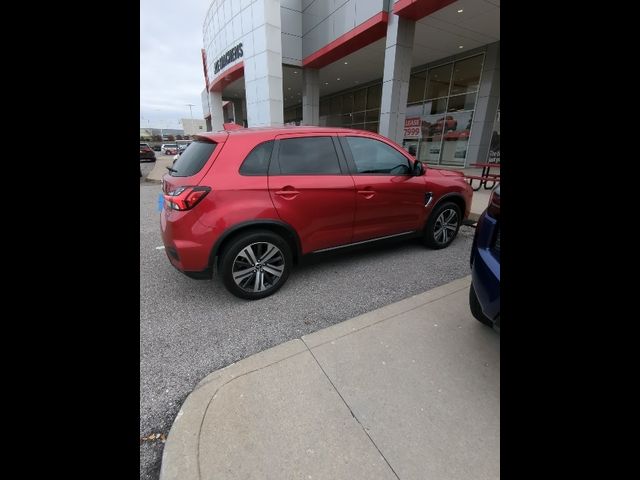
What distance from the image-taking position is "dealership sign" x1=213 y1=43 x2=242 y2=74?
596 inches

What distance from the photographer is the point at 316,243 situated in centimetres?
342

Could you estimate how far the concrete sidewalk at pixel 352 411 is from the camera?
162 centimetres

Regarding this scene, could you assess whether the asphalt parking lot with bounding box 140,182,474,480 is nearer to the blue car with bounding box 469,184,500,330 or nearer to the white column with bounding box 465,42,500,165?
the blue car with bounding box 469,184,500,330

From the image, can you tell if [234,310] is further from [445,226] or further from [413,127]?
[413,127]

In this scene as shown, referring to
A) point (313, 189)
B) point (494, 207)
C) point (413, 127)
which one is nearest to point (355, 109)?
point (413, 127)

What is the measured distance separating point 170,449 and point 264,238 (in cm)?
183

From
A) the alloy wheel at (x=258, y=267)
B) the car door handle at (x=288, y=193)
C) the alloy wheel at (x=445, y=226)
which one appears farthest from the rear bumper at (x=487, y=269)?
the alloy wheel at (x=445, y=226)

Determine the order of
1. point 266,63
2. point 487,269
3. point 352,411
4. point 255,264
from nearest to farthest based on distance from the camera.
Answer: point 352,411 < point 487,269 < point 255,264 < point 266,63

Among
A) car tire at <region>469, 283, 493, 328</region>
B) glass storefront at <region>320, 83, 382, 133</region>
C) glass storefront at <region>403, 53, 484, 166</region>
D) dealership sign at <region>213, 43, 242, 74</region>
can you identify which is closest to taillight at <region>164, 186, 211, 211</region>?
car tire at <region>469, 283, 493, 328</region>

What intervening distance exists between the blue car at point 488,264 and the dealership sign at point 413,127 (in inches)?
599

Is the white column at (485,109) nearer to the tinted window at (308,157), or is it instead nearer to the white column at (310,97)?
the white column at (310,97)

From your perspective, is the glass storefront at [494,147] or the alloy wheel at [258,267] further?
the glass storefront at [494,147]

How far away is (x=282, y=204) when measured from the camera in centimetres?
310

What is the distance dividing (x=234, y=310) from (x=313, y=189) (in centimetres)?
143
